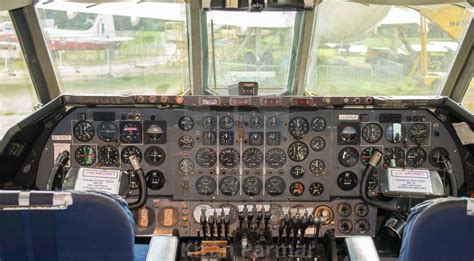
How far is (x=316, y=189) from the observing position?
421cm

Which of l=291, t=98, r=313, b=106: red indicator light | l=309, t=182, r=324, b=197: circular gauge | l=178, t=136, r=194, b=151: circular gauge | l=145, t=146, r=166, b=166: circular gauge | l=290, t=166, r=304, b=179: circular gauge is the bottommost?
l=309, t=182, r=324, b=197: circular gauge

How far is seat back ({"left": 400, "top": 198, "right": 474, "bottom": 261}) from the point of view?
1.99 meters

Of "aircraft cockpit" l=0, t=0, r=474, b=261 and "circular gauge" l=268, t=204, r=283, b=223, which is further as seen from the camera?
"circular gauge" l=268, t=204, r=283, b=223

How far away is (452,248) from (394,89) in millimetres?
3975

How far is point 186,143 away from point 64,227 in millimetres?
2194

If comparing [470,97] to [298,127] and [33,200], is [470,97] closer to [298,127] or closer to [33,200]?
[298,127]

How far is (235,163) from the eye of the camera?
4.17 metres

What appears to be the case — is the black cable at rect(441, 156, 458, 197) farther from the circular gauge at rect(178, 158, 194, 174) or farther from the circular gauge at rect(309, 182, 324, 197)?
the circular gauge at rect(178, 158, 194, 174)

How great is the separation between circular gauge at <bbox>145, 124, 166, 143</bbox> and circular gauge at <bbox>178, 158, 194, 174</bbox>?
278 millimetres

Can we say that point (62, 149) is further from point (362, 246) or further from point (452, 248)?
point (452, 248)

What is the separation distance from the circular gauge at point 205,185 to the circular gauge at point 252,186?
0.86 ft

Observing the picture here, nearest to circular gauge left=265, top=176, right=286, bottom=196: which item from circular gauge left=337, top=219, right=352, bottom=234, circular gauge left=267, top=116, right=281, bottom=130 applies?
circular gauge left=267, top=116, right=281, bottom=130

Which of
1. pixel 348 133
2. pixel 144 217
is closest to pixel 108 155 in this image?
pixel 144 217

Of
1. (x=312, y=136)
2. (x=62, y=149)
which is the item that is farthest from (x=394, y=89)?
(x=62, y=149)
